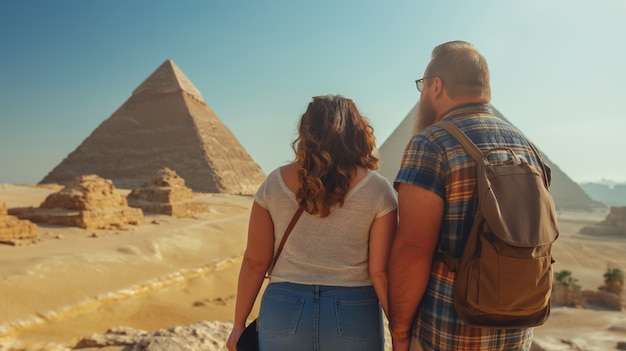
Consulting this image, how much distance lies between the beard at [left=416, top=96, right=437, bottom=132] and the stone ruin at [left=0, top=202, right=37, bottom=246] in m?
10.1

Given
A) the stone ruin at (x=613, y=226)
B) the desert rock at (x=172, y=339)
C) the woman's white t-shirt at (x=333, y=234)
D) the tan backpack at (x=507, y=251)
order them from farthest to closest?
1. the stone ruin at (x=613, y=226)
2. the desert rock at (x=172, y=339)
3. the woman's white t-shirt at (x=333, y=234)
4. the tan backpack at (x=507, y=251)

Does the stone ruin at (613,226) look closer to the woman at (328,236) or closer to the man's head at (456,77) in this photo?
the man's head at (456,77)

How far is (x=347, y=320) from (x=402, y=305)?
0.23 metres

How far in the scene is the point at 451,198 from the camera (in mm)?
1441

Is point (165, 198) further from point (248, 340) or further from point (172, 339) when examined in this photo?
point (248, 340)

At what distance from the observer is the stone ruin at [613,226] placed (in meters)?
33.8

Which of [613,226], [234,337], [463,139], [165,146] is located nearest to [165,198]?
[234,337]

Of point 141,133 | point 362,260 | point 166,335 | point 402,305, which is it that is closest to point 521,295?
point 402,305

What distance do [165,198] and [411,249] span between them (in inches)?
673

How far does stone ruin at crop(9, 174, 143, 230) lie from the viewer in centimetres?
1142

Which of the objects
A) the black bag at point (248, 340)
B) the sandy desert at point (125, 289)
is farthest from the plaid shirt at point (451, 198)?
the sandy desert at point (125, 289)

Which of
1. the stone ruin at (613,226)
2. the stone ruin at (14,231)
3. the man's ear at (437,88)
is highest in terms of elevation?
the man's ear at (437,88)

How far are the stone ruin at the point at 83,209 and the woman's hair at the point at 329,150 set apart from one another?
466 inches

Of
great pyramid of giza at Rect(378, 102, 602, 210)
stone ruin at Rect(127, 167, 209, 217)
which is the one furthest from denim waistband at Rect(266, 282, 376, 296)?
great pyramid of giza at Rect(378, 102, 602, 210)
